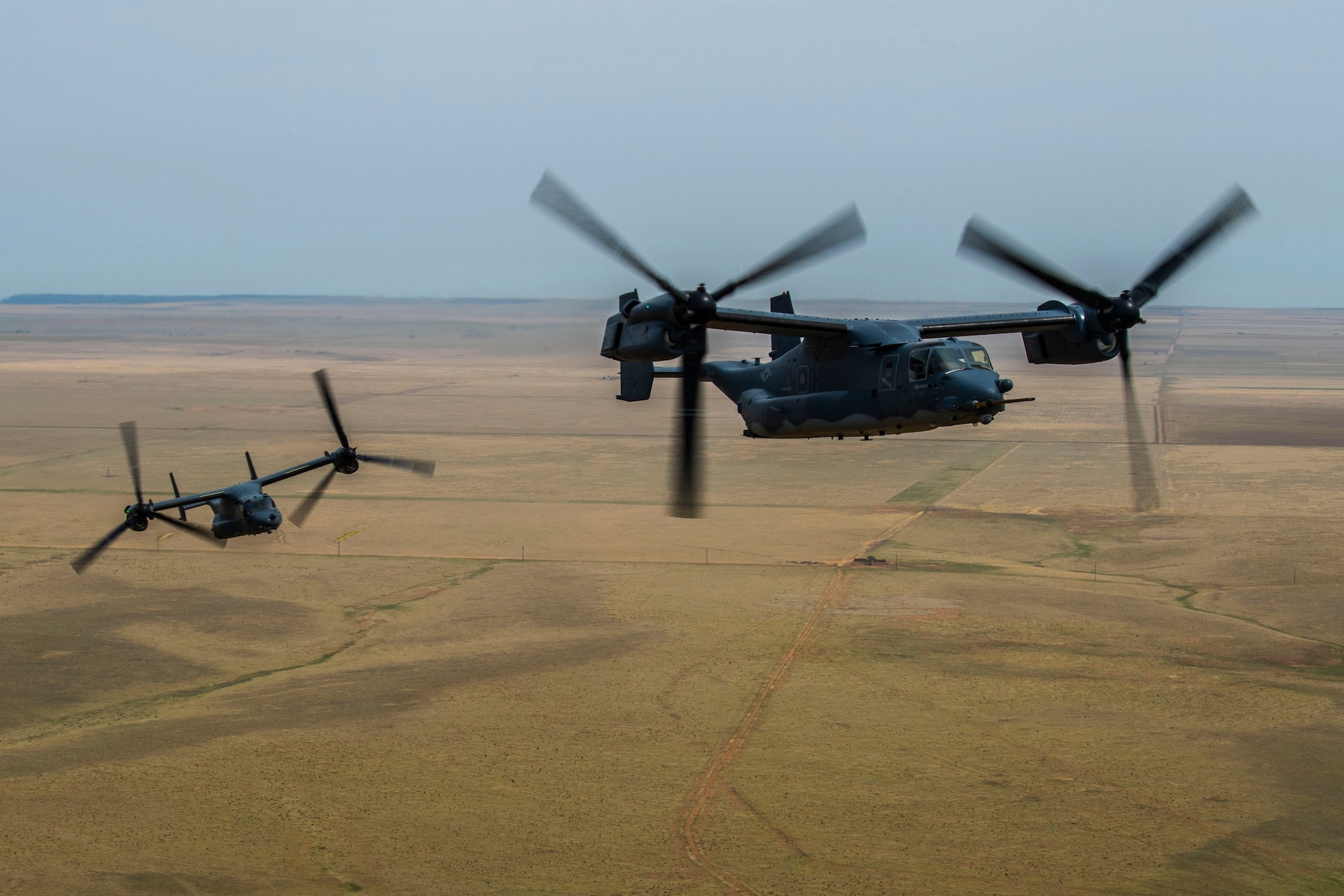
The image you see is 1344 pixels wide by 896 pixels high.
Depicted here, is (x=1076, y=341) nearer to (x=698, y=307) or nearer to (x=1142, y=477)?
(x=698, y=307)

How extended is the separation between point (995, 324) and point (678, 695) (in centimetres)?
3182

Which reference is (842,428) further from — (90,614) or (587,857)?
(90,614)

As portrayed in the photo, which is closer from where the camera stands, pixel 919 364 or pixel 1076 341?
pixel 919 364

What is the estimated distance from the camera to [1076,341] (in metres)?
48.7

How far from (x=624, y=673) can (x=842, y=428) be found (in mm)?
29767

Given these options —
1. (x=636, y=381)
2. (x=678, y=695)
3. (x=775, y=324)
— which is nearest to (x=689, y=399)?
(x=775, y=324)

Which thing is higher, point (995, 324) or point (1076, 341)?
point (995, 324)

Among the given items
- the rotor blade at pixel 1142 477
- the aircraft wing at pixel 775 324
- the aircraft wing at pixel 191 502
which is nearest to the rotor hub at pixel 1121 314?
the aircraft wing at pixel 775 324

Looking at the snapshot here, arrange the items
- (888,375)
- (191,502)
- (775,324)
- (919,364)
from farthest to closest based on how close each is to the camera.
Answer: (191,502) < (888,375) < (919,364) < (775,324)

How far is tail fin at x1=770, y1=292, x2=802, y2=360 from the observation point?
53.1 m

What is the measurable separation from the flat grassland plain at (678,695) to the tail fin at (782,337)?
20.9m

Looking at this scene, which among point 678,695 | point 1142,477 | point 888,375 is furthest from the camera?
point 1142,477

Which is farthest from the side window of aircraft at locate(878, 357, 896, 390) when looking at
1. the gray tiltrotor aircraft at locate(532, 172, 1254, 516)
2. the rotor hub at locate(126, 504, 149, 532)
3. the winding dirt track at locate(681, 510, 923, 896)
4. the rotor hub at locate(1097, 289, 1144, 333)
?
the rotor hub at locate(126, 504, 149, 532)

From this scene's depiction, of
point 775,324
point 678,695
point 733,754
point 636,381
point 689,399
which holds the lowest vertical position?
point 733,754
